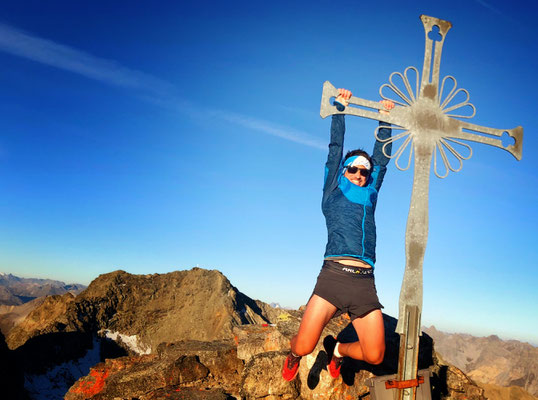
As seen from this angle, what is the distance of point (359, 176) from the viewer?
4.96 m

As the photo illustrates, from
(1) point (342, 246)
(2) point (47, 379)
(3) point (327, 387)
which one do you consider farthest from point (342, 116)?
(2) point (47, 379)

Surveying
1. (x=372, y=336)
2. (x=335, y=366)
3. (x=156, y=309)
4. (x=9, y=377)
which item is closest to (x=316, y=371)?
(x=335, y=366)

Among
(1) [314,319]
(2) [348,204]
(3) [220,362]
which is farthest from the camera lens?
(3) [220,362]

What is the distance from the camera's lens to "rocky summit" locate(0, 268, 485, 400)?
5.98 m

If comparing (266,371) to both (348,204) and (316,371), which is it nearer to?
(316,371)

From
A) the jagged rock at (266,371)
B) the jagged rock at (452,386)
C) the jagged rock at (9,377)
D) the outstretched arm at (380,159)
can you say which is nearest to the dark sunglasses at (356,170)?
the outstretched arm at (380,159)

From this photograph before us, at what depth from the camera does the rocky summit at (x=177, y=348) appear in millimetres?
5984

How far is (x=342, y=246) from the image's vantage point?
4496 millimetres

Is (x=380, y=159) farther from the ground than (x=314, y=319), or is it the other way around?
(x=380, y=159)

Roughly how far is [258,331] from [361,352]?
4.02 metres

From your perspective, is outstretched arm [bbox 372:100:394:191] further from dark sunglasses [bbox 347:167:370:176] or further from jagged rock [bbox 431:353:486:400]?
jagged rock [bbox 431:353:486:400]

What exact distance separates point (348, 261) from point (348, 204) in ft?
2.38

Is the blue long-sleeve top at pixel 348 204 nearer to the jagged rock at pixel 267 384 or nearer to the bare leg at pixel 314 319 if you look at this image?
the bare leg at pixel 314 319

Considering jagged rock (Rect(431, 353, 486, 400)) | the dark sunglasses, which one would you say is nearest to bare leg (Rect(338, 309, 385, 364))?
the dark sunglasses
